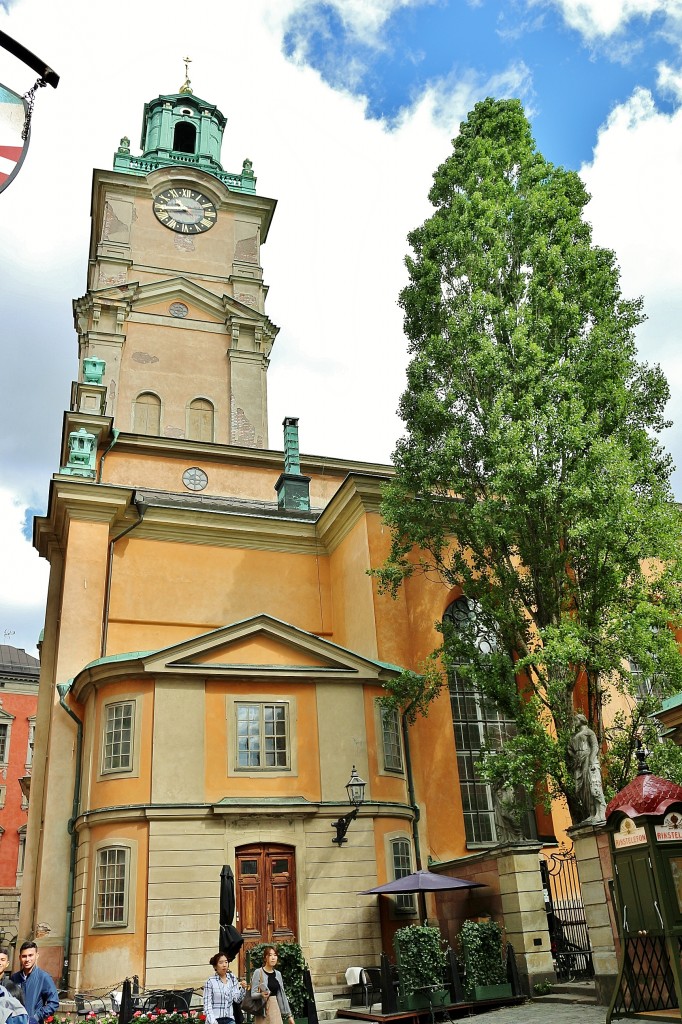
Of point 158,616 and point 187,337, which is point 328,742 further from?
point 187,337

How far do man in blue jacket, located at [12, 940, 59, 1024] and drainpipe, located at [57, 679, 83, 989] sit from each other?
10.4 meters

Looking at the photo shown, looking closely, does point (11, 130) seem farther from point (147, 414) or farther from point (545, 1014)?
point (147, 414)

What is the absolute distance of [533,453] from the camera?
51.6 ft

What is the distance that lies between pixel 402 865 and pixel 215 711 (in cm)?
469

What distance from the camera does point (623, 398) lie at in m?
16.0

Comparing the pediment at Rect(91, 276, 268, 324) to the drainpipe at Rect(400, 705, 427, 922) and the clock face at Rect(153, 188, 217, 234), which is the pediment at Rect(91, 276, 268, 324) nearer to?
the clock face at Rect(153, 188, 217, 234)

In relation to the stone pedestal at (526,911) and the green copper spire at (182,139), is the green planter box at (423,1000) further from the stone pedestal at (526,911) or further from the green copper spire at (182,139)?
the green copper spire at (182,139)

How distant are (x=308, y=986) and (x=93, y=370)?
20.1 metres

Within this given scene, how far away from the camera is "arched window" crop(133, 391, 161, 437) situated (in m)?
30.1

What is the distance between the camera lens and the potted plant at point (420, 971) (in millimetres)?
13047

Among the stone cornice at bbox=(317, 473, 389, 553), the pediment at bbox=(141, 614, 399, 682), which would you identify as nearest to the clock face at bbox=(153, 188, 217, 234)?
the stone cornice at bbox=(317, 473, 389, 553)

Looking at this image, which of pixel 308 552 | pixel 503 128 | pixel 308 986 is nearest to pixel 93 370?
pixel 308 552

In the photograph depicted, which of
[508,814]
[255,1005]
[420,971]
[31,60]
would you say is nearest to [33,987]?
[255,1005]

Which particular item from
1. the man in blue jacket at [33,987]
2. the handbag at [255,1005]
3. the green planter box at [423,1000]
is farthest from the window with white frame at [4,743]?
the man in blue jacket at [33,987]
